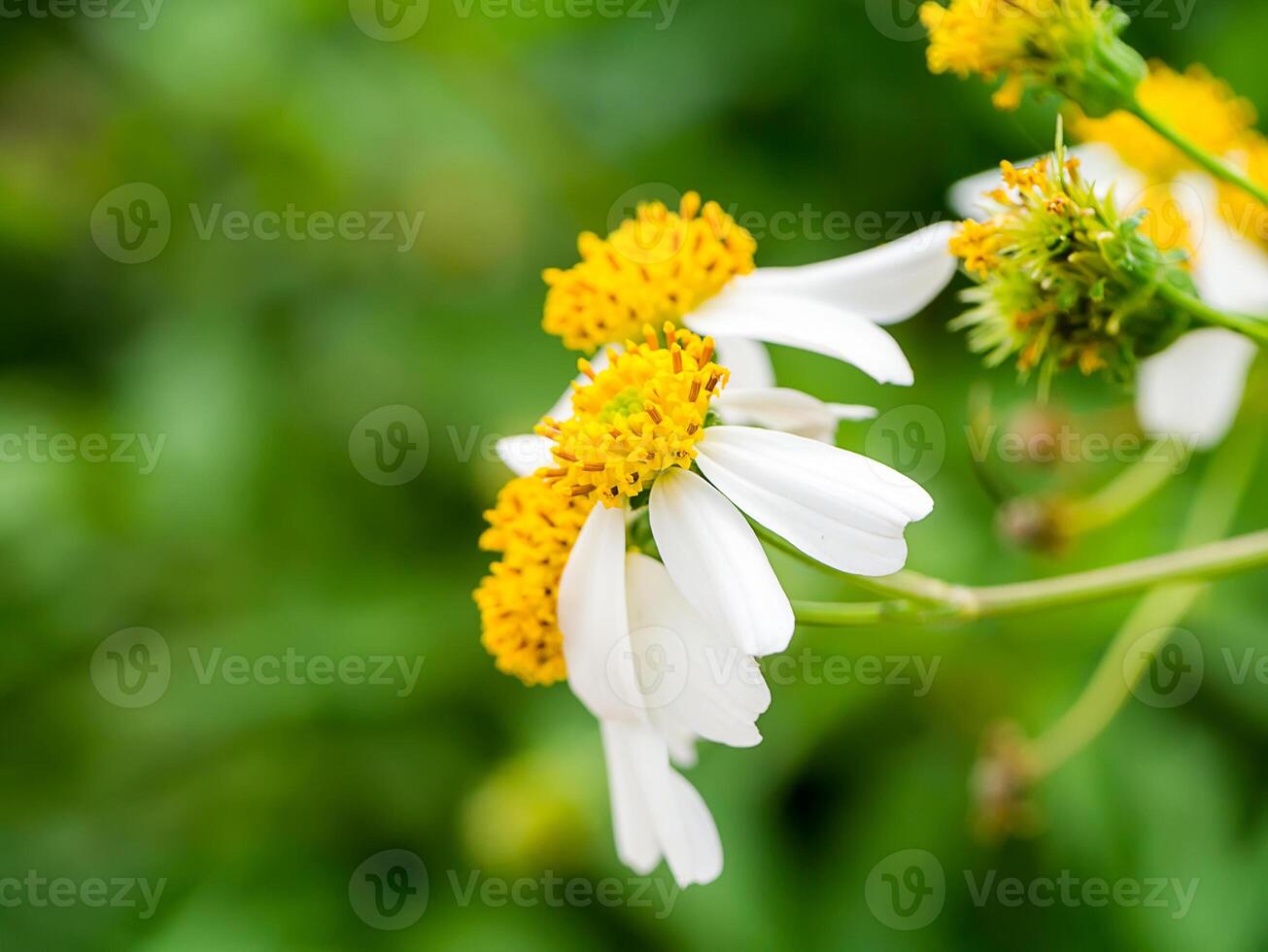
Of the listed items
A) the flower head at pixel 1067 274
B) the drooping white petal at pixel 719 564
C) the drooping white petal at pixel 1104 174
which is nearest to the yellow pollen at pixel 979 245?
the flower head at pixel 1067 274

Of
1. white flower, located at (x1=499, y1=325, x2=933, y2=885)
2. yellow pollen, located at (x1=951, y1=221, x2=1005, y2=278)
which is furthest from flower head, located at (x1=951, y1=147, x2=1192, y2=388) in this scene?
white flower, located at (x1=499, y1=325, x2=933, y2=885)

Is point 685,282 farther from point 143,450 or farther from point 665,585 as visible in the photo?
point 143,450

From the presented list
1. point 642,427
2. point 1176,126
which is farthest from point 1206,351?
point 642,427

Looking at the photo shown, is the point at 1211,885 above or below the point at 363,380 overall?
below

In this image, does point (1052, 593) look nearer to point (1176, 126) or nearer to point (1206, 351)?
point (1206, 351)

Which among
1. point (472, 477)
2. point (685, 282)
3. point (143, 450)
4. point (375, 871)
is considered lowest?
point (375, 871)

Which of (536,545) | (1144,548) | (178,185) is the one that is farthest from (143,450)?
(1144,548)
